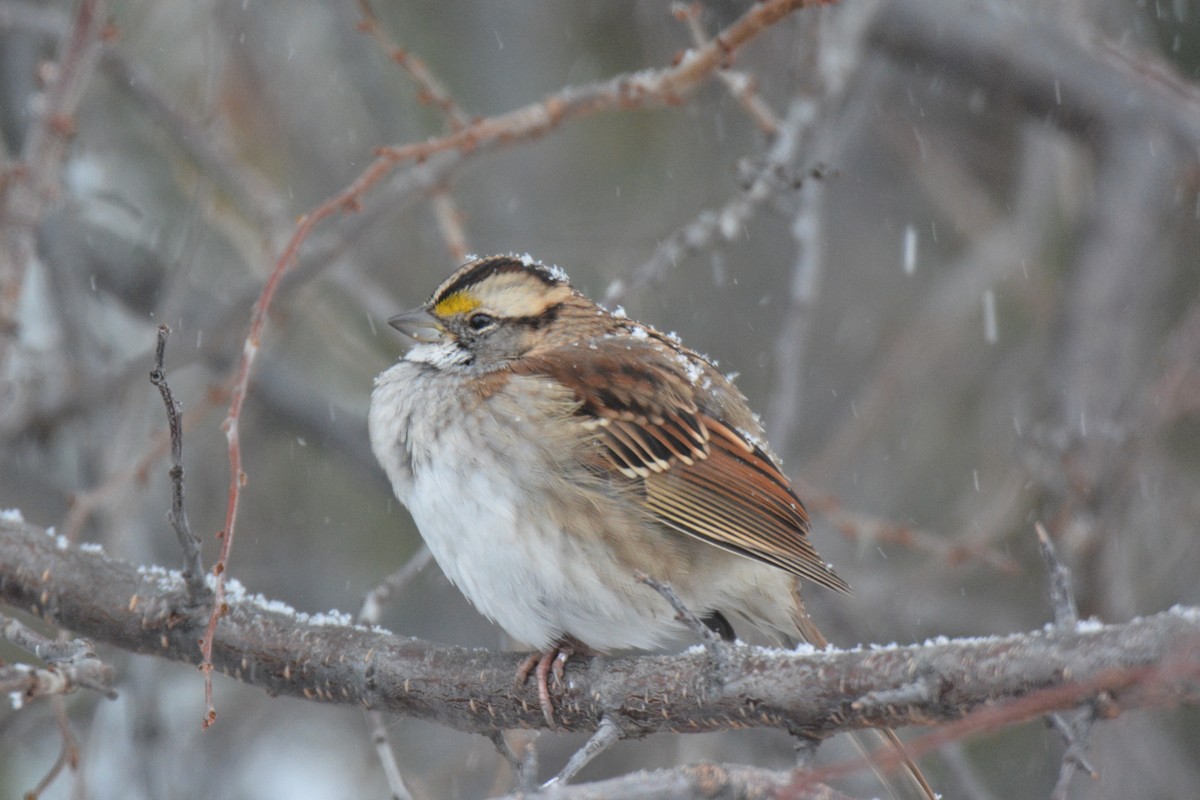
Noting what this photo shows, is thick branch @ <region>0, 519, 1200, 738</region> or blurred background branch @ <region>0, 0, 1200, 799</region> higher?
blurred background branch @ <region>0, 0, 1200, 799</region>

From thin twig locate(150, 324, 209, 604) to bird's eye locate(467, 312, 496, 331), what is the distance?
122 cm

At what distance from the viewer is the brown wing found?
3.51 meters

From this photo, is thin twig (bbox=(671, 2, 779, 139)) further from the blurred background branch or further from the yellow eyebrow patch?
the yellow eyebrow patch

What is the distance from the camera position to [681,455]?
3695 millimetres

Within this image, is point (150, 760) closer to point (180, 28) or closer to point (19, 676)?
point (19, 676)

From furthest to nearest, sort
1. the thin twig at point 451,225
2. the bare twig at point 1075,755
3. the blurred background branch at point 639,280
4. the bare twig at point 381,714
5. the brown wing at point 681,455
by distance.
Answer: the blurred background branch at point 639,280
the thin twig at point 451,225
the brown wing at point 681,455
the bare twig at point 381,714
the bare twig at point 1075,755

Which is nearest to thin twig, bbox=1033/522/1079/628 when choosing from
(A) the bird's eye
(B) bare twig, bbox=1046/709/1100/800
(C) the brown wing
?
(B) bare twig, bbox=1046/709/1100/800

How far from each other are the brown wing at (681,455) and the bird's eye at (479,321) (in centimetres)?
20

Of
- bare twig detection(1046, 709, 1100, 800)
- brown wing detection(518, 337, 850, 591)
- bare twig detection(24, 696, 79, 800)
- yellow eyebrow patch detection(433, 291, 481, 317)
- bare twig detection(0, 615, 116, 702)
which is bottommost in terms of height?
bare twig detection(1046, 709, 1100, 800)

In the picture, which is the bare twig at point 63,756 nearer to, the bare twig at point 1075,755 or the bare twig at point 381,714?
the bare twig at point 381,714

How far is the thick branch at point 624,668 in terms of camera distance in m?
2.08

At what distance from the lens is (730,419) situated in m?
3.90

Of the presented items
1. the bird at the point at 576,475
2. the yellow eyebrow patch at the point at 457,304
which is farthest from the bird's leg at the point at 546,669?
the yellow eyebrow patch at the point at 457,304

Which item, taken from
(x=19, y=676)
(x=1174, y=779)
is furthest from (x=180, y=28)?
(x=1174, y=779)
